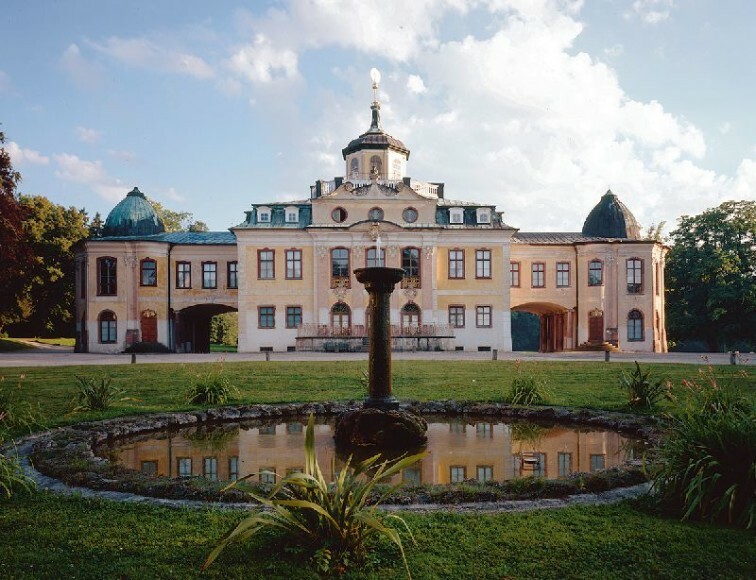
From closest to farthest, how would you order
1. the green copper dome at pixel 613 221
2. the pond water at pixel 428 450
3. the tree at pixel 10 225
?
the pond water at pixel 428 450
the tree at pixel 10 225
the green copper dome at pixel 613 221

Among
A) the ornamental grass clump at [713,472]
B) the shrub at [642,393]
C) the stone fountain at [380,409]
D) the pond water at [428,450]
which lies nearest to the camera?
the ornamental grass clump at [713,472]

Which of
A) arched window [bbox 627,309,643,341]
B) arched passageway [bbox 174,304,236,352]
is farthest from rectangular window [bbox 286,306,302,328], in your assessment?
arched window [bbox 627,309,643,341]

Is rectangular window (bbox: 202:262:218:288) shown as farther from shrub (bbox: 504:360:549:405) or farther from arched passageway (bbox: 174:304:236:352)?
shrub (bbox: 504:360:549:405)

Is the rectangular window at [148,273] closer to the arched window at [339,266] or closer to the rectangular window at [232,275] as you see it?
the rectangular window at [232,275]

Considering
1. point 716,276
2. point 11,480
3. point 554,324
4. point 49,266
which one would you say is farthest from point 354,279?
point 11,480

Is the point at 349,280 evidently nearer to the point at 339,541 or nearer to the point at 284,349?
the point at 284,349

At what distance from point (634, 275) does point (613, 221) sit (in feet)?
13.2

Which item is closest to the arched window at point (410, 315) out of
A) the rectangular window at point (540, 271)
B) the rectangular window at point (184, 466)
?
the rectangular window at point (540, 271)

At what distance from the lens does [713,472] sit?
591cm

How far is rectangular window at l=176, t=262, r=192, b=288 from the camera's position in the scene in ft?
137

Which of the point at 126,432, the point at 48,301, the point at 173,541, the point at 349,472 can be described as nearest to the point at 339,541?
the point at 173,541

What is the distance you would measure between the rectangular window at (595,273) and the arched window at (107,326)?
30.5 meters

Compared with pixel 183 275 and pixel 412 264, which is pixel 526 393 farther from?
pixel 183 275

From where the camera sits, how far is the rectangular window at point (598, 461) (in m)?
8.28
